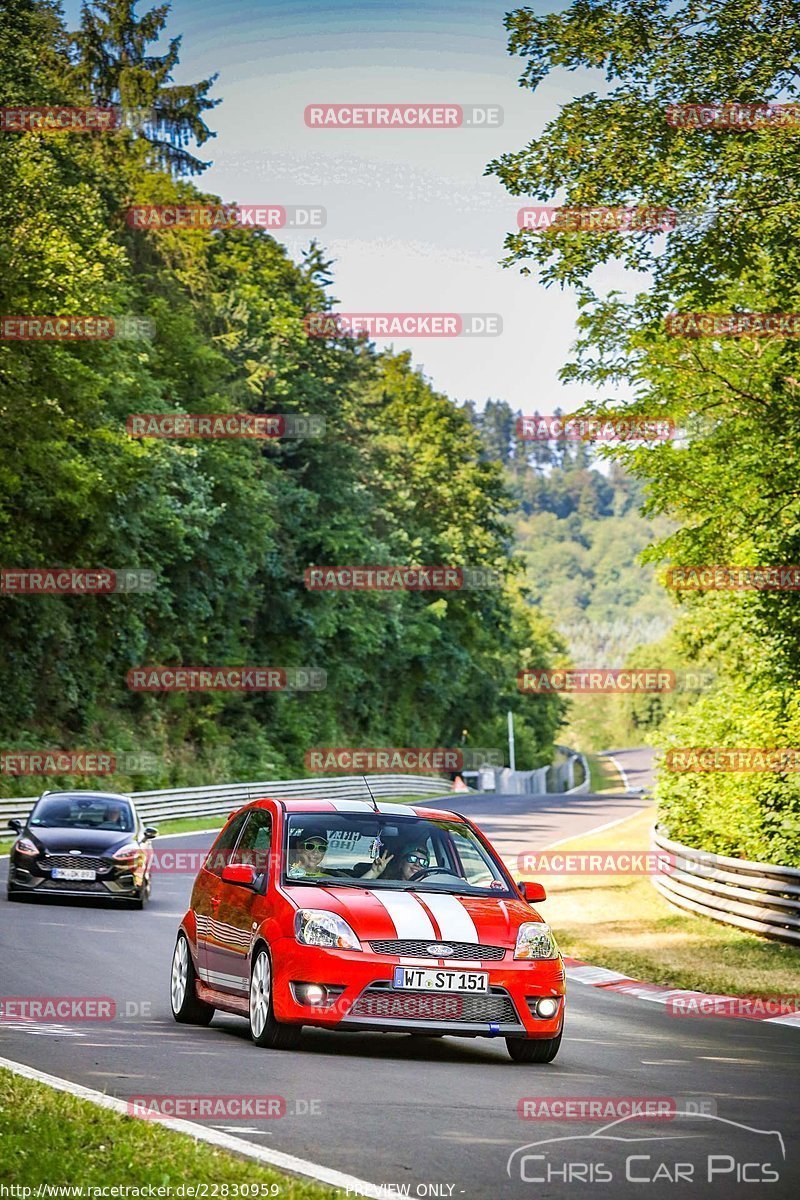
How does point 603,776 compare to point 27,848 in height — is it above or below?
below

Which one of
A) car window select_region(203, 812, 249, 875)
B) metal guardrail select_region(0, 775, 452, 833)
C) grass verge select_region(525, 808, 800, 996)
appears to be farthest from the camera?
metal guardrail select_region(0, 775, 452, 833)

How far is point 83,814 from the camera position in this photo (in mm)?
21922

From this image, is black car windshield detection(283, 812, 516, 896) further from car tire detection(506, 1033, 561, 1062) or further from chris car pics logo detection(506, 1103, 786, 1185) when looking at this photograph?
chris car pics logo detection(506, 1103, 786, 1185)

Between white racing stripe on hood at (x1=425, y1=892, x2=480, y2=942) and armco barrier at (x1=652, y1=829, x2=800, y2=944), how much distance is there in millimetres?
9557

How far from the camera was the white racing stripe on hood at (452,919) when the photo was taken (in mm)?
10102

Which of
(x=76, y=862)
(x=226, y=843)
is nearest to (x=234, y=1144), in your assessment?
(x=226, y=843)

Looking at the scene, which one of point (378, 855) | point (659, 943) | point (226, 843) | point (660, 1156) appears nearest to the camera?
point (660, 1156)

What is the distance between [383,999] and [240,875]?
1.48m

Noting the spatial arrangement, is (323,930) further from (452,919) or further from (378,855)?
(378,855)

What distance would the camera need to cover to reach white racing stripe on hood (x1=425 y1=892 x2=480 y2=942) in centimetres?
1010

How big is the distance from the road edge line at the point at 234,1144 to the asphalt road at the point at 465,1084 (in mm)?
123

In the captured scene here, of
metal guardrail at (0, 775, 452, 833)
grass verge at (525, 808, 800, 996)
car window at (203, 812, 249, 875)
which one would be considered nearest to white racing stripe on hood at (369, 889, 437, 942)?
car window at (203, 812, 249, 875)

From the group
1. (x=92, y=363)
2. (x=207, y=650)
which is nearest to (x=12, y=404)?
(x=92, y=363)

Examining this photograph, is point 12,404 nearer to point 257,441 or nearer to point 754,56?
point 754,56
